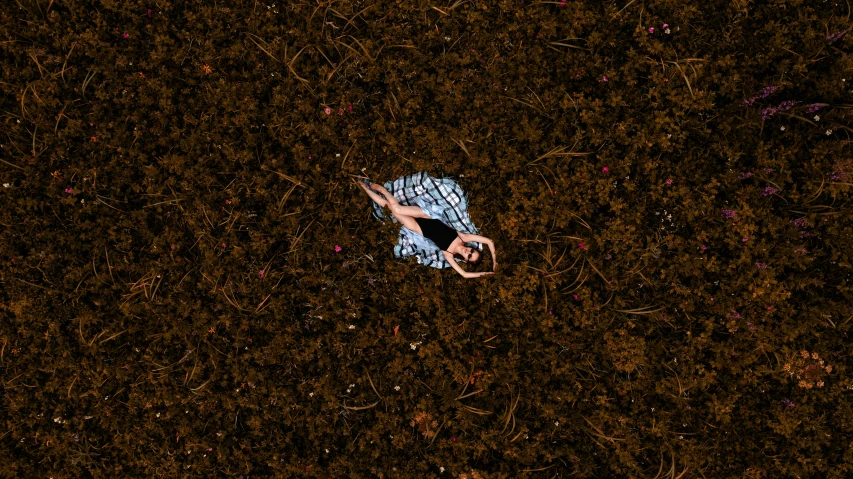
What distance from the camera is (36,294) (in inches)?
163

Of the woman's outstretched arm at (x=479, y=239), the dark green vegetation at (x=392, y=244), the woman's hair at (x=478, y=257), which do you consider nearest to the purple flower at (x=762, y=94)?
the dark green vegetation at (x=392, y=244)

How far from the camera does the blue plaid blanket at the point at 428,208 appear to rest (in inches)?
156

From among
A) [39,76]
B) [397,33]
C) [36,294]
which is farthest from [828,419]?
[39,76]

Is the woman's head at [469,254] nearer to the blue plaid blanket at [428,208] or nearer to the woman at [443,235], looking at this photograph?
the woman at [443,235]

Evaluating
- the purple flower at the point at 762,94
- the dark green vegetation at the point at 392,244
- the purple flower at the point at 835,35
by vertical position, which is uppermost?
the purple flower at the point at 835,35

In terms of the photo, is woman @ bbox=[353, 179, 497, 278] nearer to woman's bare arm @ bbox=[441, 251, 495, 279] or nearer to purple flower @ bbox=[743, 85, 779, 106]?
woman's bare arm @ bbox=[441, 251, 495, 279]

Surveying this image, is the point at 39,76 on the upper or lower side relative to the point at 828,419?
upper

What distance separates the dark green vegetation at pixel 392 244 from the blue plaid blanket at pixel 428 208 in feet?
0.47

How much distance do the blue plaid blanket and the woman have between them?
8cm

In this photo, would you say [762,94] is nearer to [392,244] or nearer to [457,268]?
[457,268]

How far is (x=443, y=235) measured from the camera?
3.89 m

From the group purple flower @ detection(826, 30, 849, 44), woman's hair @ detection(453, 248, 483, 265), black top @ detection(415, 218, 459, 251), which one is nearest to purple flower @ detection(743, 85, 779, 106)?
purple flower @ detection(826, 30, 849, 44)

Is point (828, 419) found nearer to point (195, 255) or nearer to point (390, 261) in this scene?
point (390, 261)

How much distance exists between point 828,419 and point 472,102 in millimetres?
4778
